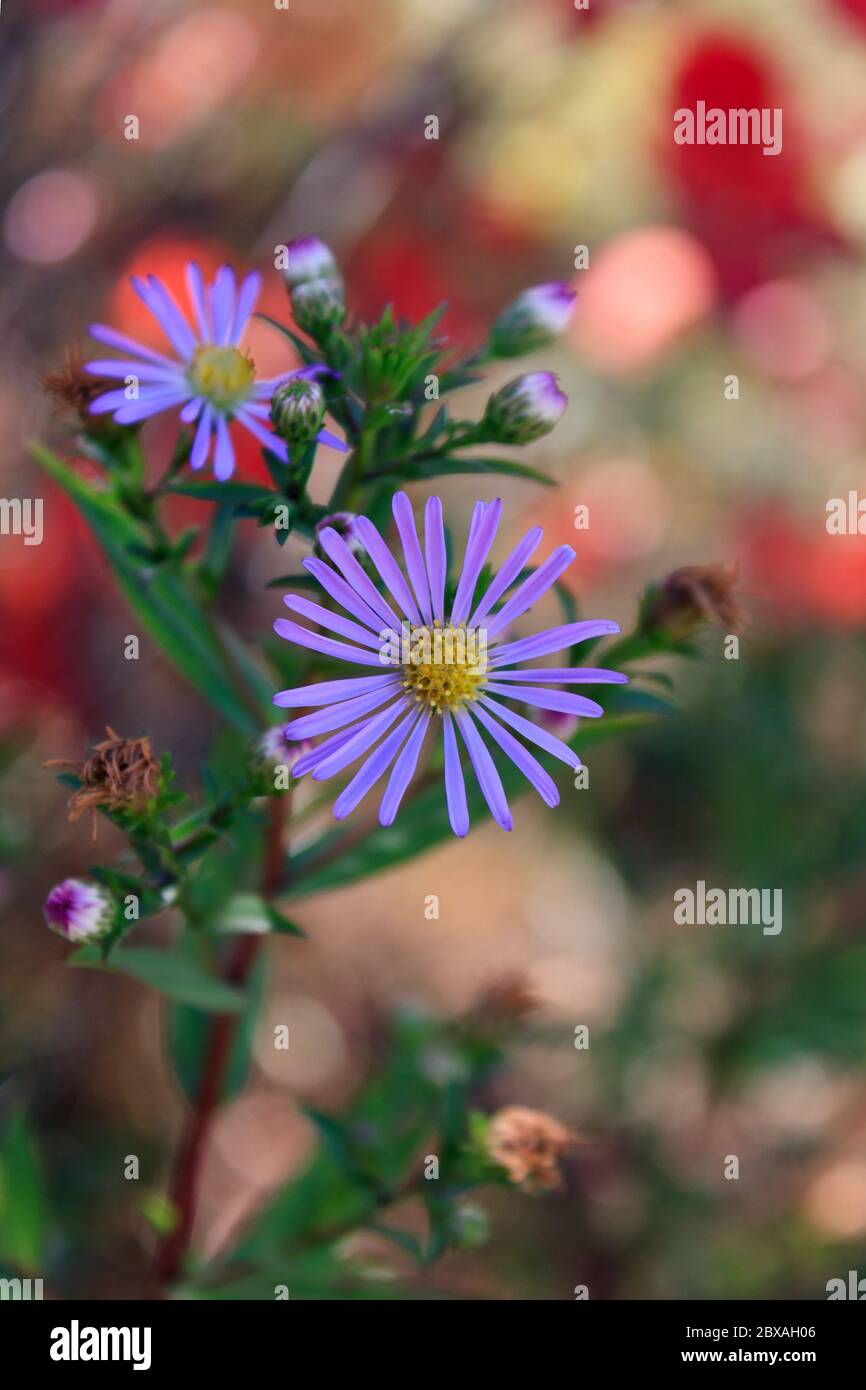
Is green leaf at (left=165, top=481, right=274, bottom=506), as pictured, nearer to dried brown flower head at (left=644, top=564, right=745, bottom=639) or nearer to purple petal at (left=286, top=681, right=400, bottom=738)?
purple petal at (left=286, top=681, right=400, bottom=738)

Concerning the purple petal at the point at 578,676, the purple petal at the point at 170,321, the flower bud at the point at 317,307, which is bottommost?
the purple petal at the point at 578,676

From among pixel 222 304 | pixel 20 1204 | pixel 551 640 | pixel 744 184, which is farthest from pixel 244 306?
pixel 744 184

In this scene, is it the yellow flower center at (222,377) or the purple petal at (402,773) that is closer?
the purple petal at (402,773)

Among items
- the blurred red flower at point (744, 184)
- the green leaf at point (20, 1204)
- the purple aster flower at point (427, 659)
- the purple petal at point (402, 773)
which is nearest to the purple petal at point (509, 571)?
the purple aster flower at point (427, 659)

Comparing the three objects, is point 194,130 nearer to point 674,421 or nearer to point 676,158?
point 676,158

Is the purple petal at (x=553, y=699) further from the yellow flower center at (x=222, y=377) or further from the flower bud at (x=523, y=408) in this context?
the yellow flower center at (x=222, y=377)

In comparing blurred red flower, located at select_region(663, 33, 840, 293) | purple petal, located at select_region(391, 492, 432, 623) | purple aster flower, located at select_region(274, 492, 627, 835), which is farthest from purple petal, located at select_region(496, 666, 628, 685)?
blurred red flower, located at select_region(663, 33, 840, 293)
